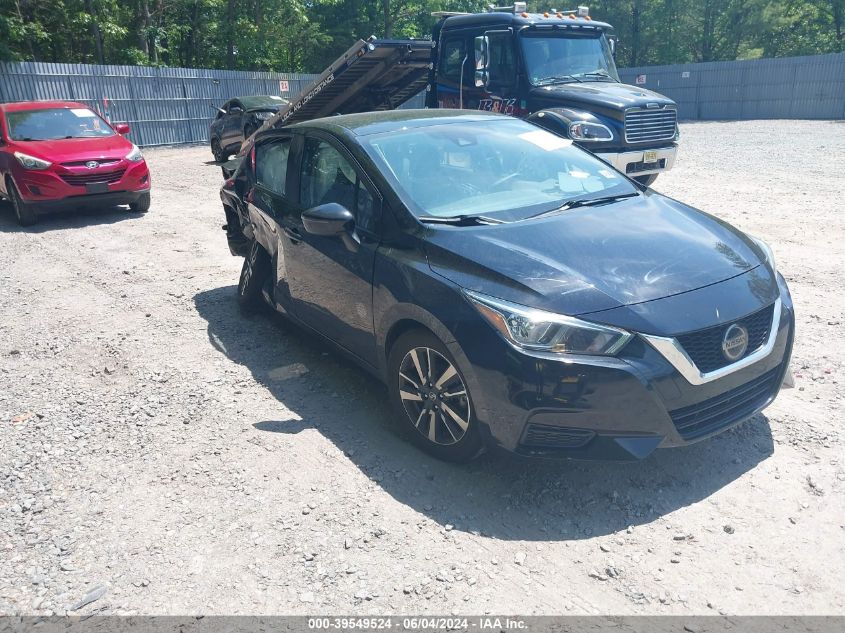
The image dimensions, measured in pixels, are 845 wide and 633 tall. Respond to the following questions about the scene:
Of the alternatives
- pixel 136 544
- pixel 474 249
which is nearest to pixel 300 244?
pixel 474 249

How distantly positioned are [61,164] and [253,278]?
19.4 ft

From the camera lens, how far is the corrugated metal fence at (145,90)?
20.4 meters

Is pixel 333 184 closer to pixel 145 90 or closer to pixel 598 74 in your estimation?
pixel 598 74

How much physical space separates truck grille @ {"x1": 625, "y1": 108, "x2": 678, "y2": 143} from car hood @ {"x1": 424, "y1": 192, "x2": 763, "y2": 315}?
21.7ft

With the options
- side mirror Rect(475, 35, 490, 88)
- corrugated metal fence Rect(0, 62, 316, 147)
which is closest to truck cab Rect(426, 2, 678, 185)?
side mirror Rect(475, 35, 490, 88)

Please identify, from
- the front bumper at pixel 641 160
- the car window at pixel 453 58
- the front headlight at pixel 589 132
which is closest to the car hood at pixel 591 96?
the front headlight at pixel 589 132

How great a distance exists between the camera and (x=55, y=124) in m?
11.2

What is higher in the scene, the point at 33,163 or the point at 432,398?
the point at 33,163

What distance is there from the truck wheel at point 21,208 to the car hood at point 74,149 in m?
0.55

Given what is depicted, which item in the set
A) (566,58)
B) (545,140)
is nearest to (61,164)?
(566,58)

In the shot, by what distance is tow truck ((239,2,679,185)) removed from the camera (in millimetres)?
9961

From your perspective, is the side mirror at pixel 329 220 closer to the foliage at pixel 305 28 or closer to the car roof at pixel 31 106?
the car roof at pixel 31 106

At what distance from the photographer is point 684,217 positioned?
4.18 m

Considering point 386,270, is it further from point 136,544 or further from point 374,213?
point 136,544
